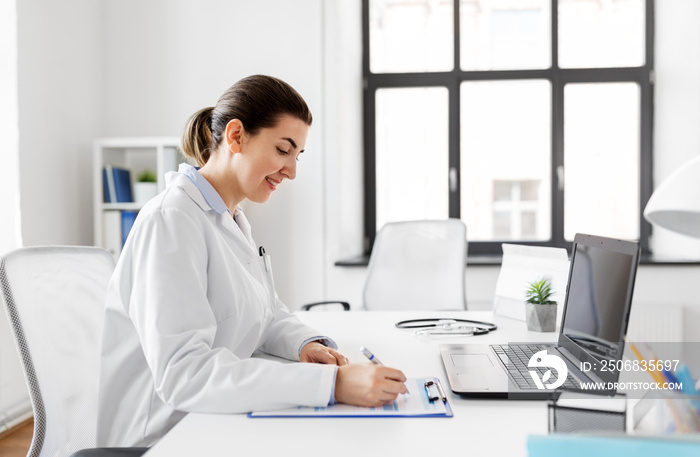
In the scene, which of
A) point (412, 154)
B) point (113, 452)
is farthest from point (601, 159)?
point (113, 452)

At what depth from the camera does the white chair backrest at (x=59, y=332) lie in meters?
1.22

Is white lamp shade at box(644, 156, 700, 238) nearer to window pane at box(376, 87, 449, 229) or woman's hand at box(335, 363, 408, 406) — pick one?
woman's hand at box(335, 363, 408, 406)

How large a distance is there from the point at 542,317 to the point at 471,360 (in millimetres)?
469

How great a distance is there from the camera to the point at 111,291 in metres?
1.22

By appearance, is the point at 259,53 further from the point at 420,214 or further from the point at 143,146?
the point at 420,214

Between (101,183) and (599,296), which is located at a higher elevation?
(101,183)

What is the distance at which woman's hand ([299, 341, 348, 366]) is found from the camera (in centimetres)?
137

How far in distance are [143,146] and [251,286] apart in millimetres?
2311

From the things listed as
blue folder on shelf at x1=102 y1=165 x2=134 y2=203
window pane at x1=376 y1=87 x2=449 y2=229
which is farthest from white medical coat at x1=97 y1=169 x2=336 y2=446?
→ window pane at x1=376 y1=87 x2=449 y2=229

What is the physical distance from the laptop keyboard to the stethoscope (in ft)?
0.76

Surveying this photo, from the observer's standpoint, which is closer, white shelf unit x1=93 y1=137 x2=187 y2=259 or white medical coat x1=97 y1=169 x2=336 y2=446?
white medical coat x1=97 y1=169 x2=336 y2=446

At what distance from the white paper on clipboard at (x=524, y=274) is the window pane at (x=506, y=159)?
6.03 feet

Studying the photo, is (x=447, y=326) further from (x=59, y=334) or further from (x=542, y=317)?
(x=59, y=334)

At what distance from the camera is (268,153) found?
4.50 feet
